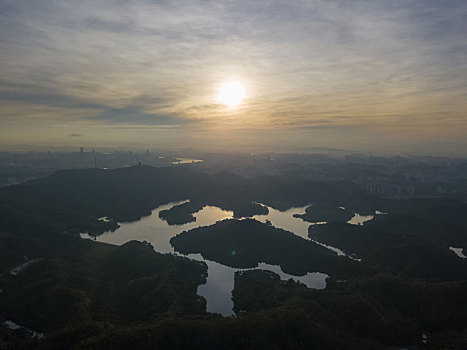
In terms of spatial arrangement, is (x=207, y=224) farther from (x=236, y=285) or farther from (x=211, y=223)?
(x=236, y=285)

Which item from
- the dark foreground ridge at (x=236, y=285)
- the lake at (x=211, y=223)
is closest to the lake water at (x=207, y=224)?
the lake at (x=211, y=223)

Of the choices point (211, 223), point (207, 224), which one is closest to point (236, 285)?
point (207, 224)

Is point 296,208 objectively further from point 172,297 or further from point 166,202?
point 172,297

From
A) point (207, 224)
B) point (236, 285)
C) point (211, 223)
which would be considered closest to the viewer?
point (236, 285)

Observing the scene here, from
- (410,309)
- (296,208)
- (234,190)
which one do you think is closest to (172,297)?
(410,309)

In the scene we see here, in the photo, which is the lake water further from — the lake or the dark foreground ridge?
the dark foreground ridge

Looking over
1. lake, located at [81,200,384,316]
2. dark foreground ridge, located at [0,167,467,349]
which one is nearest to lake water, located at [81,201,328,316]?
lake, located at [81,200,384,316]
